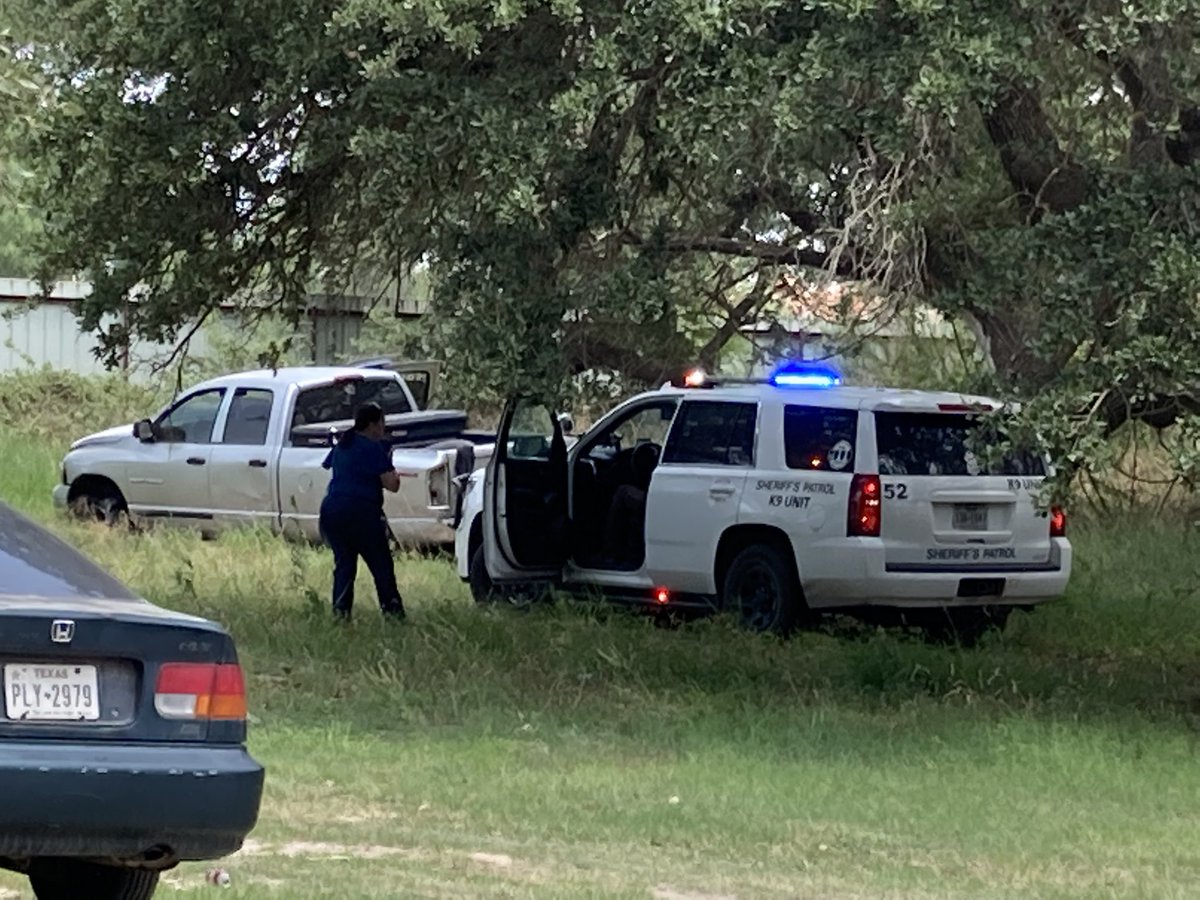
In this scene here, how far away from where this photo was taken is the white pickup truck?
18.8 m

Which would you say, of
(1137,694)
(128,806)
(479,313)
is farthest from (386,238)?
(128,806)

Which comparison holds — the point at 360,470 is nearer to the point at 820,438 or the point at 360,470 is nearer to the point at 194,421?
the point at 820,438

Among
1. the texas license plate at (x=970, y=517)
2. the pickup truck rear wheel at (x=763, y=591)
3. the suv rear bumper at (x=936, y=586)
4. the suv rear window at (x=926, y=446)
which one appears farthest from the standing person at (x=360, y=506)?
the texas license plate at (x=970, y=517)

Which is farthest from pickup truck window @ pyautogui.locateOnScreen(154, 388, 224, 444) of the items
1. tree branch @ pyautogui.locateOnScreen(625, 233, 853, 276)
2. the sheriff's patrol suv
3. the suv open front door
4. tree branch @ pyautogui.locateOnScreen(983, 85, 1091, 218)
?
tree branch @ pyautogui.locateOnScreen(983, 85, 1091, 218)

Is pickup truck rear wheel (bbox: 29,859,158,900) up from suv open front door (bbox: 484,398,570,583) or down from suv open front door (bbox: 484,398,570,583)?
down

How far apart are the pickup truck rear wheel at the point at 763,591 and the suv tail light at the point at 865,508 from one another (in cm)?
59

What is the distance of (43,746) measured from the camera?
224 inches

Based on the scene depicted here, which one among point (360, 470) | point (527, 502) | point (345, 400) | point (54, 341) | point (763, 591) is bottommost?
point (763, 591)

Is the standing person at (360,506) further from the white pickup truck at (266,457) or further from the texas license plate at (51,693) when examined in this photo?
the texas license plate at (51,693)

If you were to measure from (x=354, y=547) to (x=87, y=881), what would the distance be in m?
8.10

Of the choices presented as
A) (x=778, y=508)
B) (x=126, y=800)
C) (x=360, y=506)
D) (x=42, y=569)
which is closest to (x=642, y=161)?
(x=778, y=508)

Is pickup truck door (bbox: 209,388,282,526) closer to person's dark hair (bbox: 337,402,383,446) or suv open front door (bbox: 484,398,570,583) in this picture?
person's dark hair (bbox: 337,402,383,446)

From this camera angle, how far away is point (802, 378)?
46.3ft

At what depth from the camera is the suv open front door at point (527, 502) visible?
14648 mm
